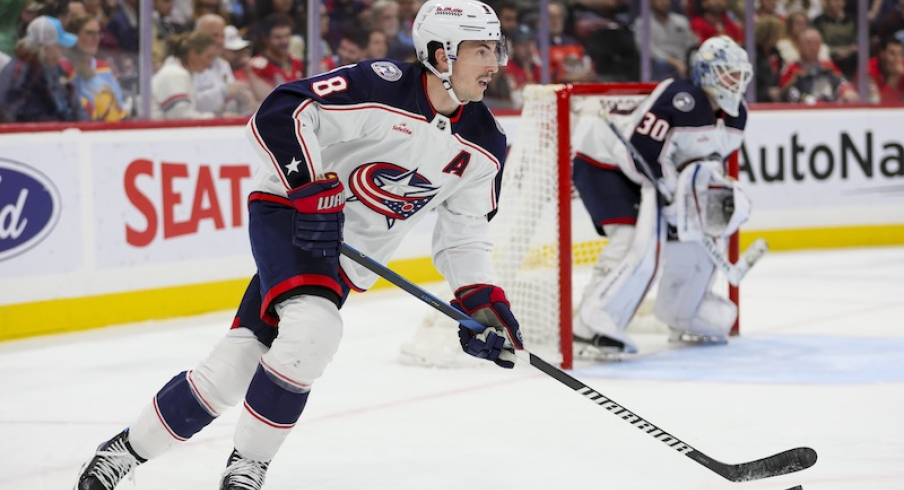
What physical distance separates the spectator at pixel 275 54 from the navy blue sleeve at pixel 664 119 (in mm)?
2112

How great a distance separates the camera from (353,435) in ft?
11.6

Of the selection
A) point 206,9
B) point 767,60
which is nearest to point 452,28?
point 206,9

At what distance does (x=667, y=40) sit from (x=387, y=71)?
214 inches

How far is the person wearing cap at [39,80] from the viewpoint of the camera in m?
5.21

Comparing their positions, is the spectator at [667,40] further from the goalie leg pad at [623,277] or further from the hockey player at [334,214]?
the hockey player at [334,214]

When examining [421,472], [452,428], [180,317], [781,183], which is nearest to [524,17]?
[781,183]

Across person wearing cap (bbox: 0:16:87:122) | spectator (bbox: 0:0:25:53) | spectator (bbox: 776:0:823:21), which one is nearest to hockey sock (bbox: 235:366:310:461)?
person wearing cap (bbox: 0:16:87:122)

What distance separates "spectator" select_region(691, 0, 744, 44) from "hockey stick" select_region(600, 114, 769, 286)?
327 cm

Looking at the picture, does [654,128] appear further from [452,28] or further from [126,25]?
[126,25]

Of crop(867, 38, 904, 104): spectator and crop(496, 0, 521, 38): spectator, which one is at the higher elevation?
crop(496, 0, 521, 38): spectator

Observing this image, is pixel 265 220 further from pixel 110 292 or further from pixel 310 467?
pixel 110 292

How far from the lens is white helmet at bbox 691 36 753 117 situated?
470 cm

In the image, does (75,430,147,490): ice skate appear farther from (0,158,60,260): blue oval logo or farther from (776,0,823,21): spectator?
(776,0,823,21): spectator

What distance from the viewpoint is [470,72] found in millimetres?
2725
